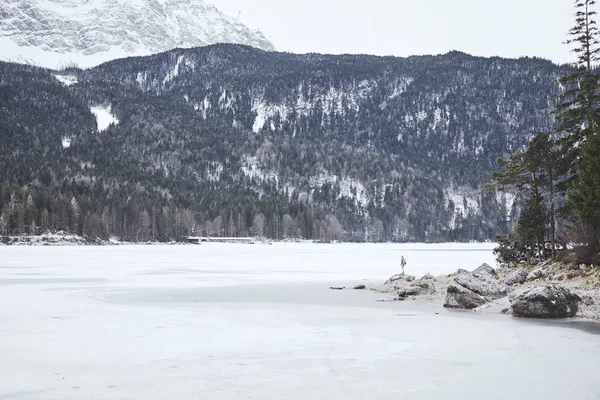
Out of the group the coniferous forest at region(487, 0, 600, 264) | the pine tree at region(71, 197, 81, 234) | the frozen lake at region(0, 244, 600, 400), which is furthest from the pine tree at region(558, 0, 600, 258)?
the pine tree at region(71, 197, 81, 234)

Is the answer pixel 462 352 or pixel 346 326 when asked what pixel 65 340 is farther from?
pixel 462 352

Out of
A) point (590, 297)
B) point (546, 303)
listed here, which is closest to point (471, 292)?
point (546, 303)

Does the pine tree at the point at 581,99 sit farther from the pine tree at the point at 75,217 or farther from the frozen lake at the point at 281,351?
the pine tree at the point at 75,217

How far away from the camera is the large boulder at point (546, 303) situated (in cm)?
2127

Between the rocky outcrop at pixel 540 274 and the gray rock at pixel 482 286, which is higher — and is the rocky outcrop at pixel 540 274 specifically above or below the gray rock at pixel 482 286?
→ above

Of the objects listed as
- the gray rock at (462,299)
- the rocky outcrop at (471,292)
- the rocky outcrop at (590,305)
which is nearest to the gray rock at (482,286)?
the rocky outcrop at (471,292)

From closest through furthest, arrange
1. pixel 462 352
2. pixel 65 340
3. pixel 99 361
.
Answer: pixel 99 361, pixel 462 352, pixel 65 340

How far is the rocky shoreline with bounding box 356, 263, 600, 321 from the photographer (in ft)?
70.5

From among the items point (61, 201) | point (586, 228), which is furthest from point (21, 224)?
point (586, 228)

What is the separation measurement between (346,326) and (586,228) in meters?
15.7

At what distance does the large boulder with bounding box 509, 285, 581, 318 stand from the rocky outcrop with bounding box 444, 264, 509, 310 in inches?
97.5

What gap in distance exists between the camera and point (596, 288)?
24.6 m

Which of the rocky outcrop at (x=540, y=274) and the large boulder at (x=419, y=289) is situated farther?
the rocky outcrop at (x=540, y=274)

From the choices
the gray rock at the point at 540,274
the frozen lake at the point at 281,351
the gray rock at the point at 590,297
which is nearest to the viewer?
the frozen lake at the point at 281,351
